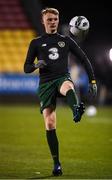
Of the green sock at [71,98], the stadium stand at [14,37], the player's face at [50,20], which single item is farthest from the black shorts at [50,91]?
the stadium stand at [14,37]

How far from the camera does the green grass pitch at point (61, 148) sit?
8.10 metres

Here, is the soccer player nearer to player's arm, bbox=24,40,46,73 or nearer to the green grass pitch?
player's arm, bbox=24,40,46,73

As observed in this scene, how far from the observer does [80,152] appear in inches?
412

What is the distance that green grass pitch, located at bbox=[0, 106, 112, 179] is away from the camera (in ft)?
26.6

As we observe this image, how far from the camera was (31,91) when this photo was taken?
23859mm

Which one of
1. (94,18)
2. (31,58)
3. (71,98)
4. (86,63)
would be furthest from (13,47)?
(71,98)

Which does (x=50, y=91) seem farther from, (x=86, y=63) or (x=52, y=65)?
(x=86, y=63)

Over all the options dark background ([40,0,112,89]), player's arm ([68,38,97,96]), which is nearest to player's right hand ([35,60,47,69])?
player's arm ([68,38,97,96])

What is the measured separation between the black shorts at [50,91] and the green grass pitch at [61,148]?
0.85 metres

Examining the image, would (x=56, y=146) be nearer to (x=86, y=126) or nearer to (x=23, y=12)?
(x=86, y=126)

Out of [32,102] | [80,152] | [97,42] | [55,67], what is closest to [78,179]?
[55,67]

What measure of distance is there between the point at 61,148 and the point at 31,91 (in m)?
12.9

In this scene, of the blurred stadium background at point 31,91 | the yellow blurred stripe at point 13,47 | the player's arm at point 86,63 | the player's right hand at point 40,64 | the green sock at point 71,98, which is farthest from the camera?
the yellow blurred stripe at point 13,47

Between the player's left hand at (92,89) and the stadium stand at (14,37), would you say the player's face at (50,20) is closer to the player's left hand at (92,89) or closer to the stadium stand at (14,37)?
the player's left hand at (92,89)
